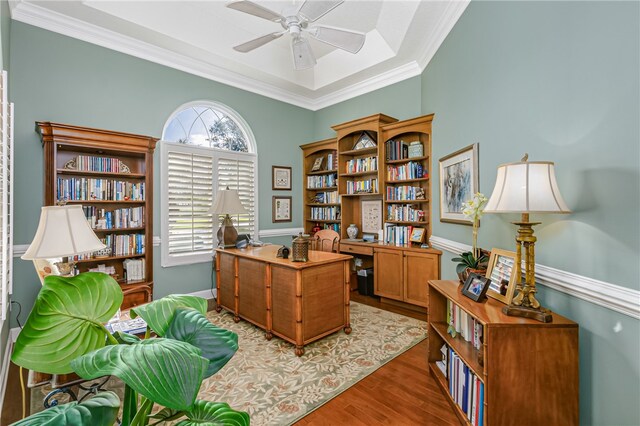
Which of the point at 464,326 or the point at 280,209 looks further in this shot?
the point at 280,209

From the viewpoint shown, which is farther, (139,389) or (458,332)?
(458,332)

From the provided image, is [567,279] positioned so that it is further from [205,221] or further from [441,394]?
[205,221]

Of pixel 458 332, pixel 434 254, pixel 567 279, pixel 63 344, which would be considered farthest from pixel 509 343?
pixel 434 254

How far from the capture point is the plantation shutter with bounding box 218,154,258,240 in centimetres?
464

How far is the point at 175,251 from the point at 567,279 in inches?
164

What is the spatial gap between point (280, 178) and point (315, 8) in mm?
3146

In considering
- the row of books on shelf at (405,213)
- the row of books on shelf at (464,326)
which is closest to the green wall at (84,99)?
the row of books on shelf at (405,213)

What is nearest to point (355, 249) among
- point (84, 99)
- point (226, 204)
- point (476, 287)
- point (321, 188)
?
point (321, 188)

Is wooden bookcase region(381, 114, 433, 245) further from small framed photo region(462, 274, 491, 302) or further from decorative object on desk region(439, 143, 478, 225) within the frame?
small framed photo region(462, 274, 491, 302)

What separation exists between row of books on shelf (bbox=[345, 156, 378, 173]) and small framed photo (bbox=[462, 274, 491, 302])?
276cm

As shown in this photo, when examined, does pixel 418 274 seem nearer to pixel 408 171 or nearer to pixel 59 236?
pixel 408 171

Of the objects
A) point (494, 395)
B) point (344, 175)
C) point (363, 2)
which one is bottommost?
point (494, 395)

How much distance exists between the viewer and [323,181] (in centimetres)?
547

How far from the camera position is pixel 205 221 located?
442cm
